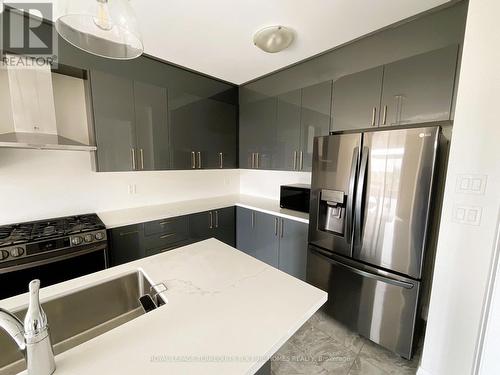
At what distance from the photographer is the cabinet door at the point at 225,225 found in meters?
2.73

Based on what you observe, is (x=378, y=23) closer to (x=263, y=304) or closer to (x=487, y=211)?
(x=487, y=211)

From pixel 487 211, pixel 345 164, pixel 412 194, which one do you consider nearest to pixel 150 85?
pixel 345 164

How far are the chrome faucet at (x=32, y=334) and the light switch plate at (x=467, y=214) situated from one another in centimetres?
185

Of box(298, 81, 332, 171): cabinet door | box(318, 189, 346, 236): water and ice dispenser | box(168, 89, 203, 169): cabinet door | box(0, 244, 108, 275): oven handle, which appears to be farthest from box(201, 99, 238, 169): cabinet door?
box(318, 189, 346, 236): water and ice dispenser

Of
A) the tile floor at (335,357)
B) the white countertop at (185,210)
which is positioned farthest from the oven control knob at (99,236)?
the tile floor at (335,357)

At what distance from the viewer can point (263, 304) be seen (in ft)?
2.89

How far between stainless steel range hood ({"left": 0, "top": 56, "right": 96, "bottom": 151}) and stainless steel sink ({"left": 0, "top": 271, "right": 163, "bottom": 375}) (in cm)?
124

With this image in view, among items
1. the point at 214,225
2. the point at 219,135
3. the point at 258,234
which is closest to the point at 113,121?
the point at 219,135

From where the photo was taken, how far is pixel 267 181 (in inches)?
126

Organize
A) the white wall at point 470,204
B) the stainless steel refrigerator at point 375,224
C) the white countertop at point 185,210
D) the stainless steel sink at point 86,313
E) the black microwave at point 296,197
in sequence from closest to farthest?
the stainless steel sink at point 86,313 < the white wall at point 470,204 < the stainless steel refrigerator at point 375,224 < the white countertop at point 185,210 < the black microwave at point 296,197

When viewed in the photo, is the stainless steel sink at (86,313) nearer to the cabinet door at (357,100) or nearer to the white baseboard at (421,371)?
the white baseboard at (421,371)

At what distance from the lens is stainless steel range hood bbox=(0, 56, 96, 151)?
1570 millimetres

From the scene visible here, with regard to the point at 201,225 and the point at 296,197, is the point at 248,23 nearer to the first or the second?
the point at 296,197

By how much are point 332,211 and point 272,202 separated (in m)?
1.23
